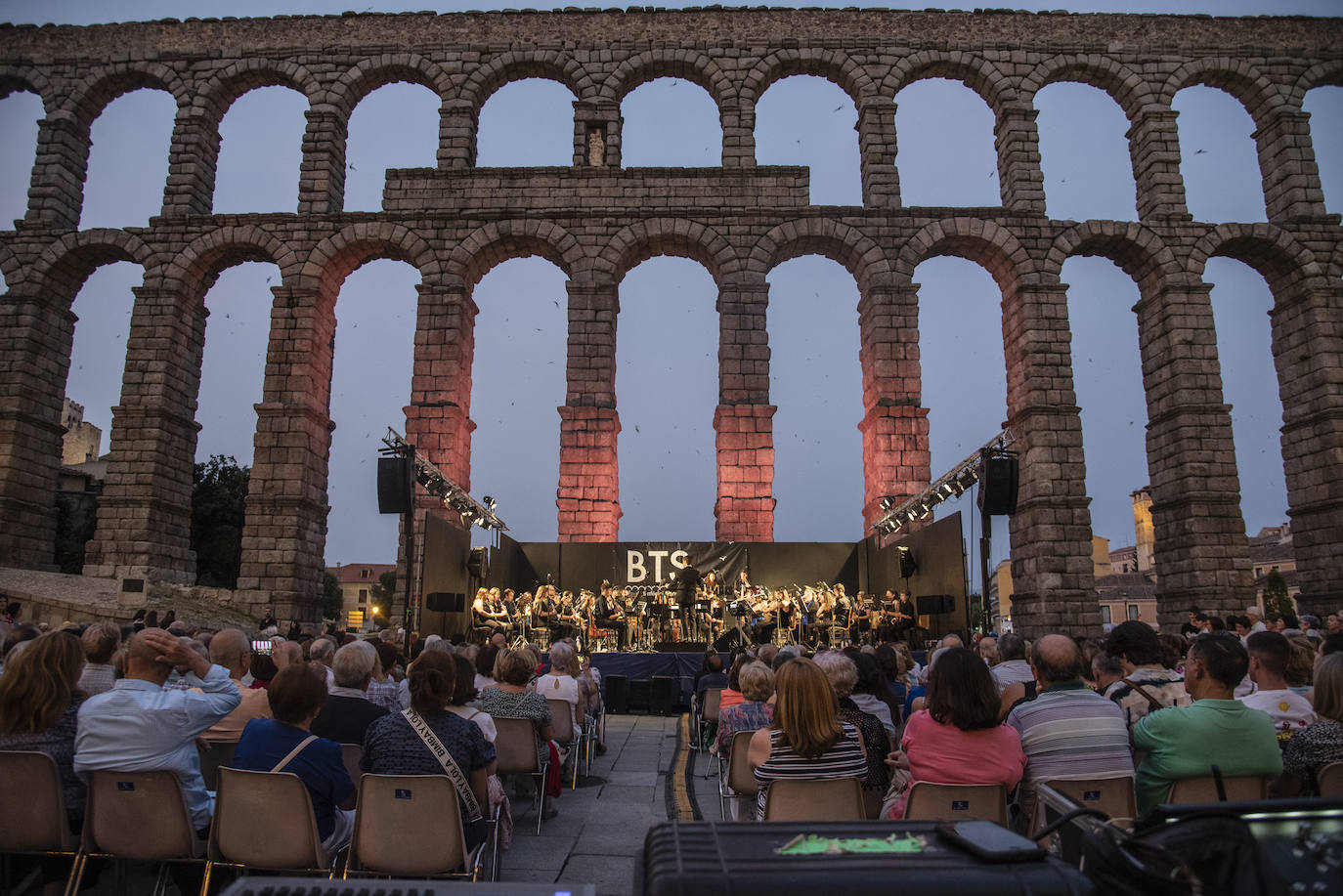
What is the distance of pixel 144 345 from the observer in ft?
64.0

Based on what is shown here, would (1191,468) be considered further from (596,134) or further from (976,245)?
(596,134)

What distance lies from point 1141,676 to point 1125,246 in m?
18.2

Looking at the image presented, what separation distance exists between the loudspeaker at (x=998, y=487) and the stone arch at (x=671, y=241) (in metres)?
9.62

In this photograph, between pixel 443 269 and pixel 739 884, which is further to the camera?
pixel 443 269

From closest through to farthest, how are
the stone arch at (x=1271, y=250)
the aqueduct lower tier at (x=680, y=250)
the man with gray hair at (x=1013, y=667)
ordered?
the man with gray hair at (x=1013, y=667)
the aqueduct lower tier at (x=680, y=250)
the stone arch at (x=1271, y=250)

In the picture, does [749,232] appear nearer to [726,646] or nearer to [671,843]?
[726,646]

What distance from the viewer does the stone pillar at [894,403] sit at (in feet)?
61.5

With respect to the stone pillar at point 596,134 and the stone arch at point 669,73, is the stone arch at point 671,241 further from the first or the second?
the stone arch at point 669,73

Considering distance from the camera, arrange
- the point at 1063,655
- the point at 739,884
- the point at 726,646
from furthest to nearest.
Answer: the point at 726,646 → the point at 1063,655 → the point at 739,884

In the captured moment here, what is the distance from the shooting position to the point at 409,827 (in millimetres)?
3455

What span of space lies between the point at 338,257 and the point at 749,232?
9.85m

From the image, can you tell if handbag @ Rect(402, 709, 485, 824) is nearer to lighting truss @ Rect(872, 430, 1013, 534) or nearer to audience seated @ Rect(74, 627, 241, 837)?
audience seated @ Rect(74, 627, 241, 837)

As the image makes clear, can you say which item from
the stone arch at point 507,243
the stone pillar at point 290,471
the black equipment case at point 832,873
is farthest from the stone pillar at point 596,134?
the black equipment case at point 832,873

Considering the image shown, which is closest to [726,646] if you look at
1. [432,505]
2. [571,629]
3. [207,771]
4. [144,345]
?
[571,629]
